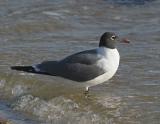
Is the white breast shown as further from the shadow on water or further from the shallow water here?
the shadow on water

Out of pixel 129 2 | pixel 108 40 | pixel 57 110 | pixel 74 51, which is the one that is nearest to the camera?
pixel 57 110

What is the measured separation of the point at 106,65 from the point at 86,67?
0.86 ft

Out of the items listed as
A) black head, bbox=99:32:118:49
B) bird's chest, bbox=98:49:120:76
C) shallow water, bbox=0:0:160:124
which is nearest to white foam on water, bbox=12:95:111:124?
shallow water, bbox=0:0:160:124

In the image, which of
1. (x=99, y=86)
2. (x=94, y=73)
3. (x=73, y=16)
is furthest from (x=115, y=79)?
(x=73, y=16)

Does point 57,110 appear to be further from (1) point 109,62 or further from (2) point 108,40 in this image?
(2) point 108,40

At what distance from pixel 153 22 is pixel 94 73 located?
14.4 feet

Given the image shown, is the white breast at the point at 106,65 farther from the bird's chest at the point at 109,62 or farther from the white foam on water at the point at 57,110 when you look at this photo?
the white foam on water at the point at 57,110

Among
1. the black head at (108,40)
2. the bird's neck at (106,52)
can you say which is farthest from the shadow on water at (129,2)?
the bird's neck at (106,52)

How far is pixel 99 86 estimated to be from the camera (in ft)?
30.1

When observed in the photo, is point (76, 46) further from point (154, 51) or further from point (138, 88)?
point (138, 88)

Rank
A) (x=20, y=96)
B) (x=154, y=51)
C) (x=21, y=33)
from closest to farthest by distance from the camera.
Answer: (x=20, y=96), (x=154, y=51), (x=21, y=33)

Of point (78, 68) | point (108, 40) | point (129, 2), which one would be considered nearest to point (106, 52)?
point (108, 40)

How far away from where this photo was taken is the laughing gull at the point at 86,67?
27.4ft

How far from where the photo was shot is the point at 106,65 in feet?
27.4
